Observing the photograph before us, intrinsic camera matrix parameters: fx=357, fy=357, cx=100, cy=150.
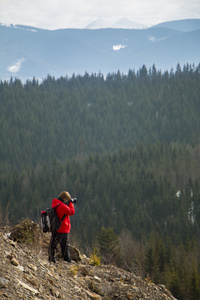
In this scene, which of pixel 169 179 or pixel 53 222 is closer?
pixel 53 222

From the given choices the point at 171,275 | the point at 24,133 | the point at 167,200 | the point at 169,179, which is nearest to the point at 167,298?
the point at 171,275

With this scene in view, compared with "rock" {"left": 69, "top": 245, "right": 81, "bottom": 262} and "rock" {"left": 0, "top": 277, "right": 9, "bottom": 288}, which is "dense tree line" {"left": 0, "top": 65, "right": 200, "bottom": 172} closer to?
"rock" {"left": 69, "top": 245, "right": 81, "bottom": 262}

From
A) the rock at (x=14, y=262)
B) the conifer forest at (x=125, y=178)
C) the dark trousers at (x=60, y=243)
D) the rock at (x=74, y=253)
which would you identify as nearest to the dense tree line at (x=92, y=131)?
the conifer forest at (x=125, y=178)

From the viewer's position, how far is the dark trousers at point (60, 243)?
9.09 meters

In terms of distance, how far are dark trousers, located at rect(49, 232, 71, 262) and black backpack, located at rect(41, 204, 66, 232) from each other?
20 cm

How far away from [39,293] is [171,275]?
3870 centimetres

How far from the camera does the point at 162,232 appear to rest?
3519 inches

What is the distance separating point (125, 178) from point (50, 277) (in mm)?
109941

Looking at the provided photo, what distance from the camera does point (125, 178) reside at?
11706 cm

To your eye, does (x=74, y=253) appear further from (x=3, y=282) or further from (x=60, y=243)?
(x=3, y=282)

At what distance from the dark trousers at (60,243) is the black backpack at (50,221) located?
0.20 m

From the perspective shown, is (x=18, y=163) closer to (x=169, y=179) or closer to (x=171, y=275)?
(x=169, y=179)

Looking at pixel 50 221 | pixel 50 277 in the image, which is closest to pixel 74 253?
pixel 50 221

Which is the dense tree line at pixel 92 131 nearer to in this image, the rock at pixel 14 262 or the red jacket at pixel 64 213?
the red jacket at pixel 64 213
